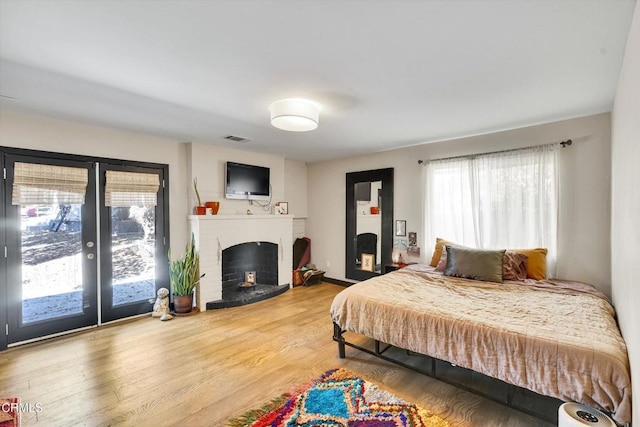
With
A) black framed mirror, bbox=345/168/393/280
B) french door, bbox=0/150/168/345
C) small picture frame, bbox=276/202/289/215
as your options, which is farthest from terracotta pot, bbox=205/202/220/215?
black framed mirror, bbox=345/168/393/280

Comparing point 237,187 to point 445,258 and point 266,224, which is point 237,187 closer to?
point 266,224

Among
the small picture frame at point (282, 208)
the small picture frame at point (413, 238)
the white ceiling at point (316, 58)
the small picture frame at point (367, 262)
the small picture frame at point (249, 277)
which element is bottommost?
the small picture frame at point (249, 277)

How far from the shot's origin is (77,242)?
11.0 feet

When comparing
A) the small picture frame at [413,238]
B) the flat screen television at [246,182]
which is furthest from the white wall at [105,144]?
the small picture frame at [413,238]

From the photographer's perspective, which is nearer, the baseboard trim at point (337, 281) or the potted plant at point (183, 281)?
the potted plant at point (183, 281)

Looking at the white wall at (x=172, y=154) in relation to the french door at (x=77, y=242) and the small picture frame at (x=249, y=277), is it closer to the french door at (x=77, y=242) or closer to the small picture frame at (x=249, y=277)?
the french door at (x=77, y=242)

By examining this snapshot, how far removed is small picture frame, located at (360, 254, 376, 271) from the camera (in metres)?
5.05

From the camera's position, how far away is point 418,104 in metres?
2.73

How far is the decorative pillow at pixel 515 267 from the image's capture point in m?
3.19

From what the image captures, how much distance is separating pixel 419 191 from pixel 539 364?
296cm

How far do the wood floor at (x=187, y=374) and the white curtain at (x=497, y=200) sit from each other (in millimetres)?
2065

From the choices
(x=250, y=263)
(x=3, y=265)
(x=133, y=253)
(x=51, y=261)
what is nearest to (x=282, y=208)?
(x=250, y=263)

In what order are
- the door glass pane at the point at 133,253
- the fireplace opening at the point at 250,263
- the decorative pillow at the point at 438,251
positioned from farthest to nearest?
1. the fireplace opening at the point at 250,263
2. the decorative pillow at the point at 438,251
3. the door glass pane at the point at 133,253

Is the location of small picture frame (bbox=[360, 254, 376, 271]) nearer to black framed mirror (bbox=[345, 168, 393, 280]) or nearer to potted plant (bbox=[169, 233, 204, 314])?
black framed mirror (bbox=[345, 168, 393, 280])
